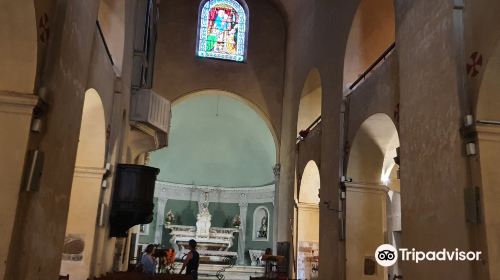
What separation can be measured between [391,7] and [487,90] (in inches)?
225

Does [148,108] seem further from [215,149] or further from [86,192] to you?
[215,149]

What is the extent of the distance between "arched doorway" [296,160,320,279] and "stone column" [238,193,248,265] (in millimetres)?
10858

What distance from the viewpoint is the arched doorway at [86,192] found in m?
8.27

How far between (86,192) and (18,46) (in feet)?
14.8

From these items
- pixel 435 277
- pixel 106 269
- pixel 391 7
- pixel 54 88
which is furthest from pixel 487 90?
pixel 106 269

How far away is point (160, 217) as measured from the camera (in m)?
24.4

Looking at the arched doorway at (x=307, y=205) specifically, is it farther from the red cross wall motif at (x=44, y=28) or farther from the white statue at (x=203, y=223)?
the white statue at (x=203, y=223)

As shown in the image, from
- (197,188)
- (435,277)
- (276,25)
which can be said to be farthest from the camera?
(197,188)

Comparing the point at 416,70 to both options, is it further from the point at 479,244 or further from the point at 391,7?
the point at 391,7

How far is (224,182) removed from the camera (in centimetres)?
2595

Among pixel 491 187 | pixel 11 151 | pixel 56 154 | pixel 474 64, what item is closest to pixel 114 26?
pixel 56 154

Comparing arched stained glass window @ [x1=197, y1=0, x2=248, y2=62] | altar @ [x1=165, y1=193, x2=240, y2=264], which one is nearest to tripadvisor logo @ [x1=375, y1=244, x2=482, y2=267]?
arched stained glass window @ [x1=197, y1=0, x2=248, y2=62]

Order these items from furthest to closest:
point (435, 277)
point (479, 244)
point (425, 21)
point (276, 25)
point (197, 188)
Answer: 1. point (197, 188)
2. point (276, 25)
3. point (425, 21)
4. point (435, 277)
5. point (479, 244)

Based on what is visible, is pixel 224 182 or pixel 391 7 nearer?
pixel 391 7
